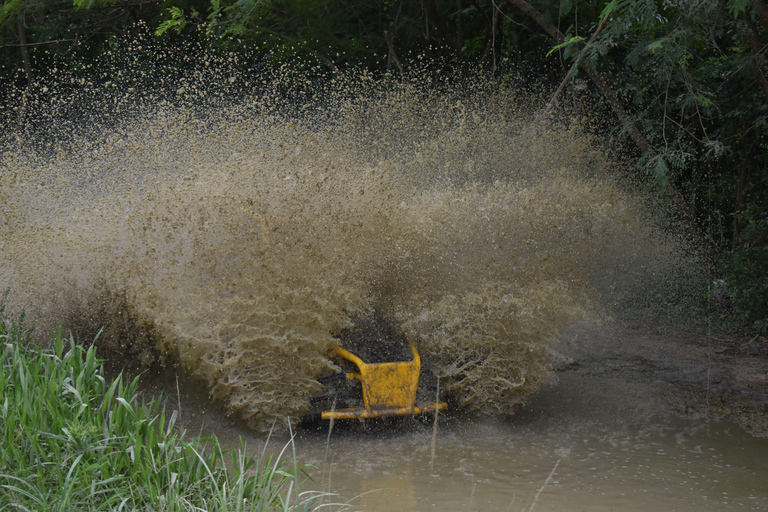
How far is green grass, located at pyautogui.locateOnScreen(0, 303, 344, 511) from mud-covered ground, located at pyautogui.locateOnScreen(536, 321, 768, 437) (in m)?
2.82

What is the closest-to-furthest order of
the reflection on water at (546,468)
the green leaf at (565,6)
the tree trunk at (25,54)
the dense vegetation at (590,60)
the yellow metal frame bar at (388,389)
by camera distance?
the reflection on water at (546,468), the yellow metal frame bar at (388,389), the green leaf at (565,6), the dense vegetation at (590,60), the tree trunk at (25,54)

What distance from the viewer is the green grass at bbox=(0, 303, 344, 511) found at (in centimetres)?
293

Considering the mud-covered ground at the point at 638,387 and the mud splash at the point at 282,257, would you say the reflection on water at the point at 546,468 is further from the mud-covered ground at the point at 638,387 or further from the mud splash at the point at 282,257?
the mud splash at the point at 282,257

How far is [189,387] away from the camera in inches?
216

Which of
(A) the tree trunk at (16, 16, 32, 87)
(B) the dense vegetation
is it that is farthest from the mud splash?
(A) the tree trunk at (16, 16, 32, 87)

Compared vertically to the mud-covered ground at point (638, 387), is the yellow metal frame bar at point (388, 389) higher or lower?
higher

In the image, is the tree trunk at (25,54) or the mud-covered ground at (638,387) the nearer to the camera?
the mud-covered ground at (638,387)

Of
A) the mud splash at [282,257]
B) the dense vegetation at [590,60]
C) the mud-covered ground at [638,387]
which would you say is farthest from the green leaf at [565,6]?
the mud-covered ground at [638,387]

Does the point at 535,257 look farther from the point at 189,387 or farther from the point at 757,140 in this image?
the point at 757,140

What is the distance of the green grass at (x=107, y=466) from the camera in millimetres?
2932

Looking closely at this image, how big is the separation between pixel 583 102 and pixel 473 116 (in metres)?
1.46

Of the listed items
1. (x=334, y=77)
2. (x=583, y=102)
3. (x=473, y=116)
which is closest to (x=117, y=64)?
(x=334, y=77)

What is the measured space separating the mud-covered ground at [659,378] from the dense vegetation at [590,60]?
0.84 metres

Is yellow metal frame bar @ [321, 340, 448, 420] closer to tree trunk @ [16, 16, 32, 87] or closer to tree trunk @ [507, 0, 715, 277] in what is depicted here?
tree trunk @ [507, 0, 715, 277]
